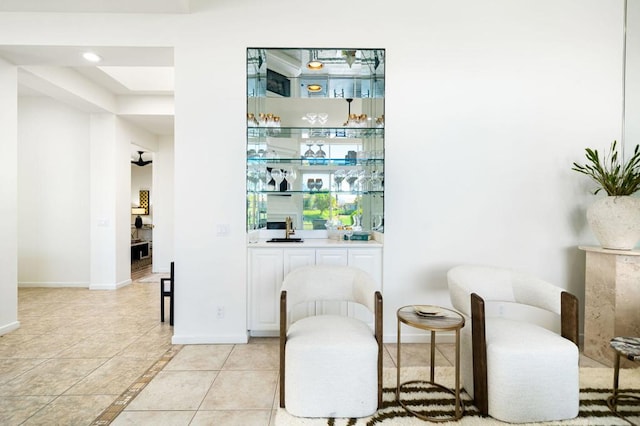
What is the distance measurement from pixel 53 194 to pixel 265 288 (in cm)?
483

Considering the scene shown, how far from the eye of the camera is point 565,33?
128 inches

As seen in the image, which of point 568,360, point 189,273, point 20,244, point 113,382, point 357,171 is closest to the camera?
point 568,360

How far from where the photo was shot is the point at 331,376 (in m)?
1.95

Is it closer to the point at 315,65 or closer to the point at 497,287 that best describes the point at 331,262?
the point at 497,287

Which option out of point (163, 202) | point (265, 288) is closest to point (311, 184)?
point (265, 288)

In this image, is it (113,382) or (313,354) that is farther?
(113,382)

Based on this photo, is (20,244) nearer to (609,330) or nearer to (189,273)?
(189,273)

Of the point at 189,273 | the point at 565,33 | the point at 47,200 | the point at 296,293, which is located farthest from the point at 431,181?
the point at 47,200

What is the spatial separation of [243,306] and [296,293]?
953mm

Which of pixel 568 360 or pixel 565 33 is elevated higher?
pixel 565 33

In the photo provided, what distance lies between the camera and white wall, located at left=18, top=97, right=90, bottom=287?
5566 mm

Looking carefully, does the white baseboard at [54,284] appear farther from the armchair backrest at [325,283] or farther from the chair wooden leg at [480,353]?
the chair wooden leg at [480,353]

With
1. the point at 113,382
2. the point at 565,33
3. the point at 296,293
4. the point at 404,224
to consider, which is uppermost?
the point at 565,33

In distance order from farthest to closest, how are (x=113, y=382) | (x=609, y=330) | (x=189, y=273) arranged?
(x=189, y=273)
(x=609, y=330)
(x=113, y=382)
